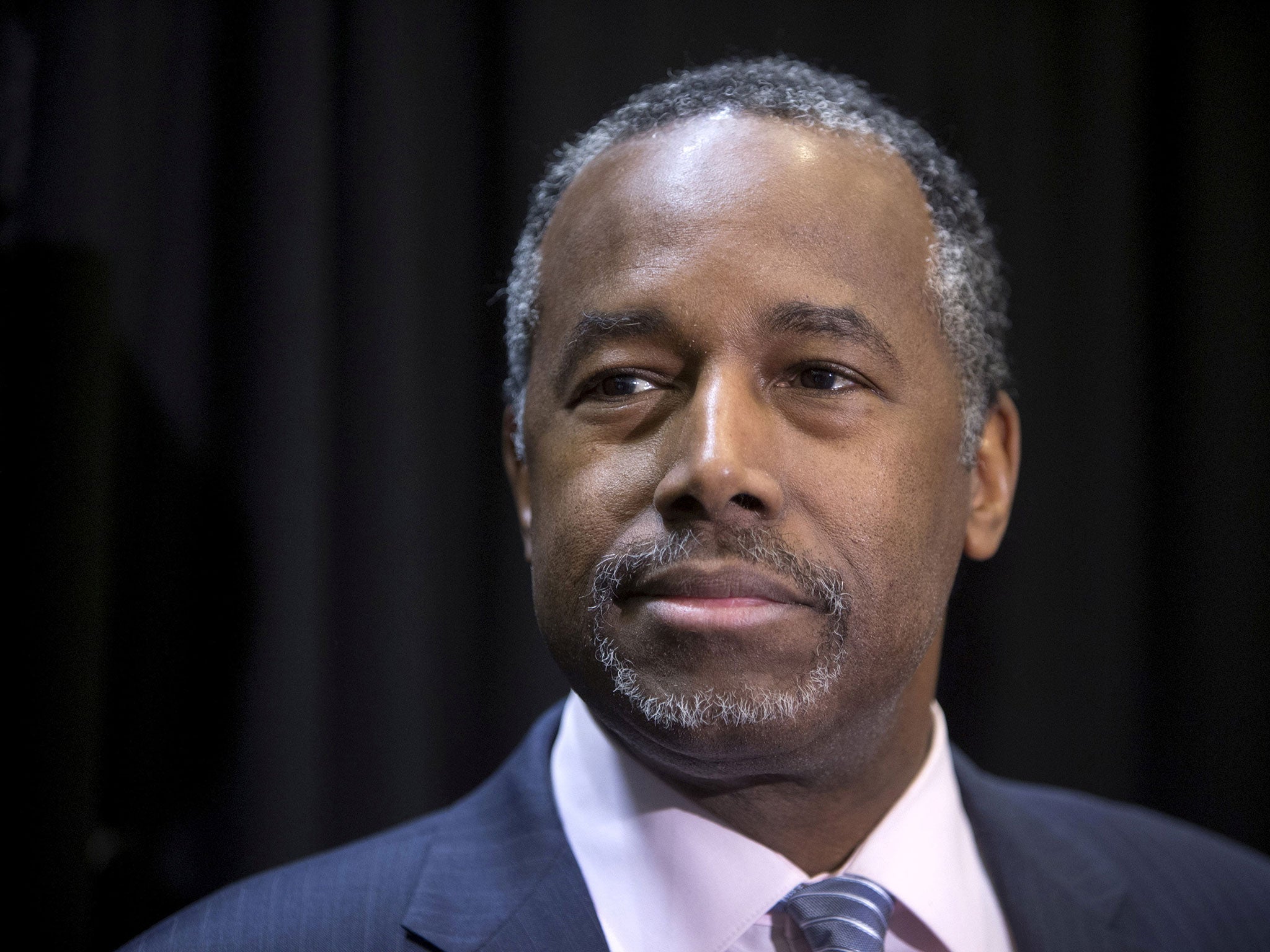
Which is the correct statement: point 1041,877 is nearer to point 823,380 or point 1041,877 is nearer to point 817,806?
point 817,806

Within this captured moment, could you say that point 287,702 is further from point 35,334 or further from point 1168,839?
point 1168,839

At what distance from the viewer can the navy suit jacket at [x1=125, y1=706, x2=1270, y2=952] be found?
3.62 ft

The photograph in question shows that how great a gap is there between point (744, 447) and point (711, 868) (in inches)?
18.2

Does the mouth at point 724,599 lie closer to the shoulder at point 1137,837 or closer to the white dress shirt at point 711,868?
the white dress shirt at point 711,868

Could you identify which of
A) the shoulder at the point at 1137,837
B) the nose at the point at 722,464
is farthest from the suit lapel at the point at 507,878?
the shoulder at the point at 1137,837

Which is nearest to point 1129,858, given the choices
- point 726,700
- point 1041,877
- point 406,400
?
point 1041,877

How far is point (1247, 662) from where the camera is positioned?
1.90m

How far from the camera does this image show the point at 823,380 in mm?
1140

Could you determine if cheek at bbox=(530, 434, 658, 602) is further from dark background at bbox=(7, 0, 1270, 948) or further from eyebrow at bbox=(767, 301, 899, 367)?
dark background at bbox=(7, 0, 1270, 948)

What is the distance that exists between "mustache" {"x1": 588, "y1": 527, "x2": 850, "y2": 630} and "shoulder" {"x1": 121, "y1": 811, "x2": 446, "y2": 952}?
1.34 feet

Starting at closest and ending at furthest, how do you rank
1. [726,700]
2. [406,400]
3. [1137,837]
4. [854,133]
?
[726,700]
[854,133]
[1137,837]
[406,400]

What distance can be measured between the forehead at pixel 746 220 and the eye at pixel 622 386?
0.09m

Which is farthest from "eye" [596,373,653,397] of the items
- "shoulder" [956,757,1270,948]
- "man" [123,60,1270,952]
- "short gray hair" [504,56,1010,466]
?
"shoulder" [956,757,1270,948]

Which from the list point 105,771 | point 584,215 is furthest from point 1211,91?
point 105,771
